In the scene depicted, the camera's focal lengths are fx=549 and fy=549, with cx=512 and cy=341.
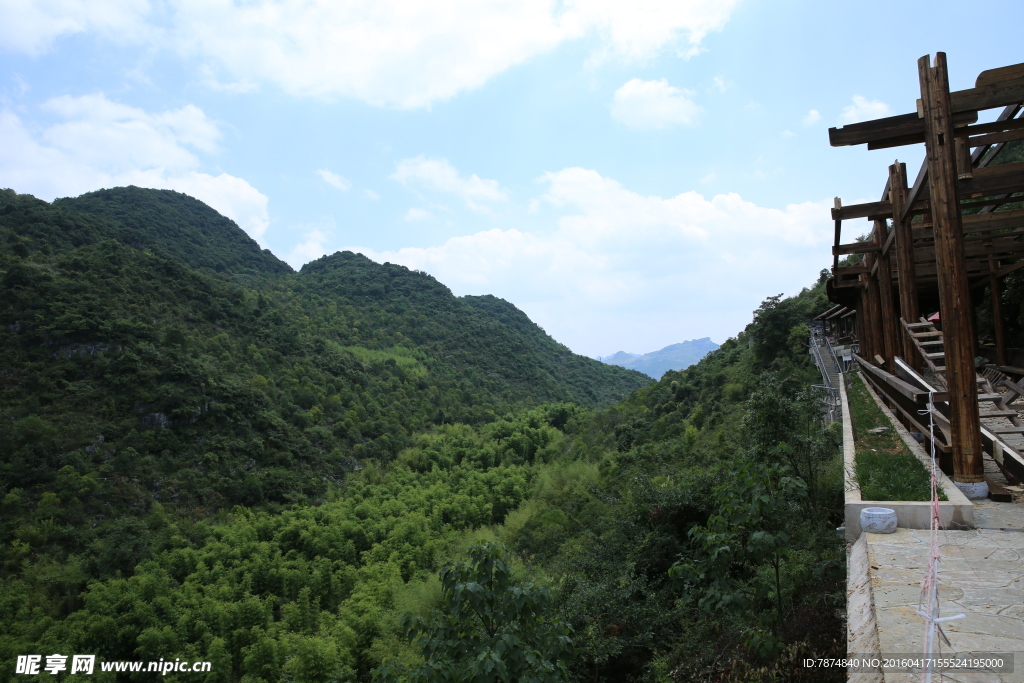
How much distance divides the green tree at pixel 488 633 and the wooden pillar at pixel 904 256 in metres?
6.34

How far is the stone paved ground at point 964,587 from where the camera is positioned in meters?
2.63

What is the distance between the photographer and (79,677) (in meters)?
13.4

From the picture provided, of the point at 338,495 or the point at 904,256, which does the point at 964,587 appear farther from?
the point at 338,495

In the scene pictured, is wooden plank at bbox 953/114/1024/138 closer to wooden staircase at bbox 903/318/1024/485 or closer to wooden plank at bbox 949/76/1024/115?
wooden plank at bbox 949/76/1024/115

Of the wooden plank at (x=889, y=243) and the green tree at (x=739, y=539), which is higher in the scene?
the wooden plank at (x=889, y=243)

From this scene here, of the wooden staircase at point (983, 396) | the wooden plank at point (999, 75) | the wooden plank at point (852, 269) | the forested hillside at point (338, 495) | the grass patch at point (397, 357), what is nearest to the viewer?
the wooden plank at point (999, 75)

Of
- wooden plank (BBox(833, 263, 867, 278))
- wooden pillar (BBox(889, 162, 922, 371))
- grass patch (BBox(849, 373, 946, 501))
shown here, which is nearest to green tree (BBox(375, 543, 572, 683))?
grass patch (BBox(849, 373, 946, 501))

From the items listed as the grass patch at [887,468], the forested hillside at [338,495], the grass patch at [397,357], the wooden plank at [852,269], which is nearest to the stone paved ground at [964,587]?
the grass patch at [887,468]

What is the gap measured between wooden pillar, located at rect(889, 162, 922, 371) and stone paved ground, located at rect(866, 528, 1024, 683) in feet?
12.5

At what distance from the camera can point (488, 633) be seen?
4.16 meters

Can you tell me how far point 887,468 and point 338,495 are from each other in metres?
27.5

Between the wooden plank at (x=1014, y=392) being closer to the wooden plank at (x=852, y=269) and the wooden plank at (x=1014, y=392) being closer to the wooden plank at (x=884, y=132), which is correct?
the wooden plank at (x=852, y=269)

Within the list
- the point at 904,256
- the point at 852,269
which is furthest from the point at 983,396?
the point at 852,269

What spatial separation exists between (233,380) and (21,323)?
31.6 feet
